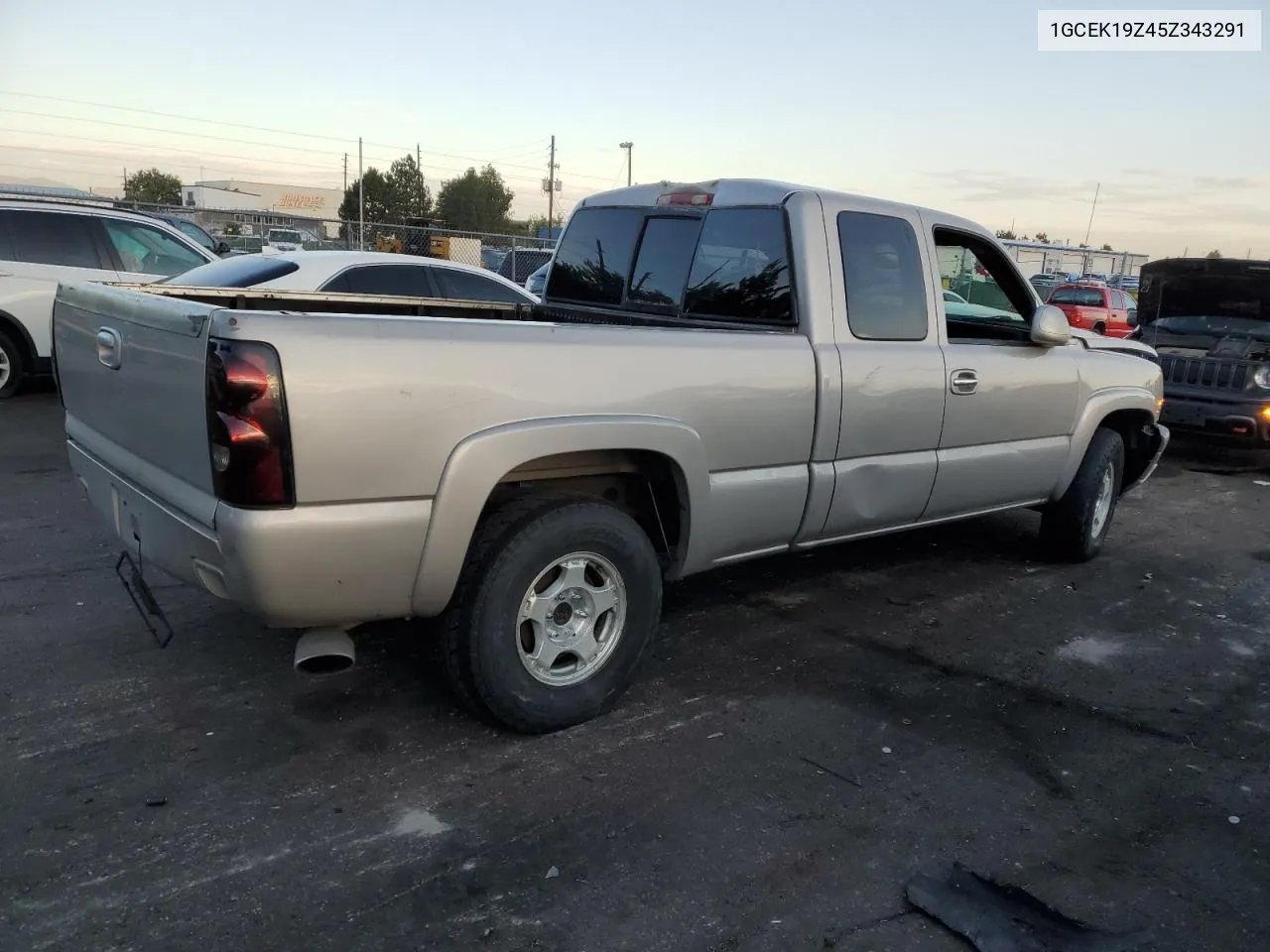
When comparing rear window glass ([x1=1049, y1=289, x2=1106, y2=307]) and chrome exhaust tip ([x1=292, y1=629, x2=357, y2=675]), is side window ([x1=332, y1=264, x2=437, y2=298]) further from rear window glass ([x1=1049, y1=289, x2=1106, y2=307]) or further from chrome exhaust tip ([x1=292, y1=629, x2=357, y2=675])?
rear window glass ([x1=1049, y1=289, x2=1106, y2=307])

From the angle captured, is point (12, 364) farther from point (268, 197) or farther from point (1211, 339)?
point (268, 197)

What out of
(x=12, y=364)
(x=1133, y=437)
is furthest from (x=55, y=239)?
(x=1133, y=437)

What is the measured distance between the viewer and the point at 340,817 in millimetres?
3033

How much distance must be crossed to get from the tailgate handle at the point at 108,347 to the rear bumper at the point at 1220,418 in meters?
9.44

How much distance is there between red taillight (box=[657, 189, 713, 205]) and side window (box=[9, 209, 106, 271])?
731cm

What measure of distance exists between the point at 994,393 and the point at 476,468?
3048 millimetres

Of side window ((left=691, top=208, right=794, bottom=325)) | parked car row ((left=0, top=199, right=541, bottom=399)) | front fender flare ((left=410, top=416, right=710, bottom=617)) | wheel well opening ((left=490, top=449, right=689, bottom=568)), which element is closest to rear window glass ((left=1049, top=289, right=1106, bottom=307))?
parked car row ((left=0, top=199, right=541, bottom=399))

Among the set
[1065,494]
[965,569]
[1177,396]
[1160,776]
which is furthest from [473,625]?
[1177,396]

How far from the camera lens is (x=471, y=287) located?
29.6 feet

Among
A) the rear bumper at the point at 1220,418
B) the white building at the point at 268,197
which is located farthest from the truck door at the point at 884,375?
the white building at the point at 268,197

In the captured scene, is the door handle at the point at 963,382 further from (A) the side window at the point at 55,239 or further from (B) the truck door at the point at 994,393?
(A) the side window at the point at 55,239

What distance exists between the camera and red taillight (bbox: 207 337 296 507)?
2709 millimetres

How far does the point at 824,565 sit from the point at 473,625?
3.05 meters

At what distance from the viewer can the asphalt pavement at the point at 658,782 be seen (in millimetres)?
2646
